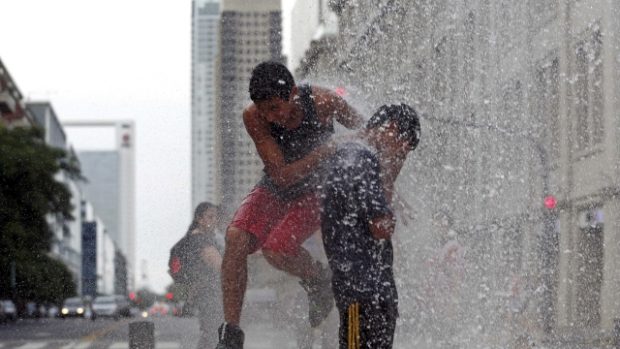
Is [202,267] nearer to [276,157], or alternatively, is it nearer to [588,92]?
[276,157]

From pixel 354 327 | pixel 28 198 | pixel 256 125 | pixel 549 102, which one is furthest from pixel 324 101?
pixel 28 198

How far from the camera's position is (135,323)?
811 cm

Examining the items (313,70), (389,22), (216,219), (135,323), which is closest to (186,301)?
(216,219)

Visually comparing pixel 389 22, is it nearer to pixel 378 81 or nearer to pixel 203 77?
pixel 378 81

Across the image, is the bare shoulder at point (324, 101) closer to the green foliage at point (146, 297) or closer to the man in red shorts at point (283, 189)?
the man in red shorts at point (283, 189)

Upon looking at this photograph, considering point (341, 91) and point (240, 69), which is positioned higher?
point (240, 69)

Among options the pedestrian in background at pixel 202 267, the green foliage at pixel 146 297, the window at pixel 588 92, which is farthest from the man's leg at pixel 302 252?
the window at pixel 588 92

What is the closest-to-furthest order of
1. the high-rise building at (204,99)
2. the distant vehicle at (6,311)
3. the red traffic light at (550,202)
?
the high-rise building at (204,99) → the red traffic light at (550,202) → the distant vehicle at (6,311)

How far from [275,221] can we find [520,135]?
1301 cm

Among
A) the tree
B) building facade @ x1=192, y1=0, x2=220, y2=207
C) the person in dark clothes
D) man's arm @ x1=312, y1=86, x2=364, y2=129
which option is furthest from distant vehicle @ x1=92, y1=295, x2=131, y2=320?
the person in dark clothes

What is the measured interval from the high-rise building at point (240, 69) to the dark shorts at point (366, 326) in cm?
211

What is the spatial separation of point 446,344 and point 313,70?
7.44ft

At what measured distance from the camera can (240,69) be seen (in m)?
6.67

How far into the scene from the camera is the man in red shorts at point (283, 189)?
457cm
